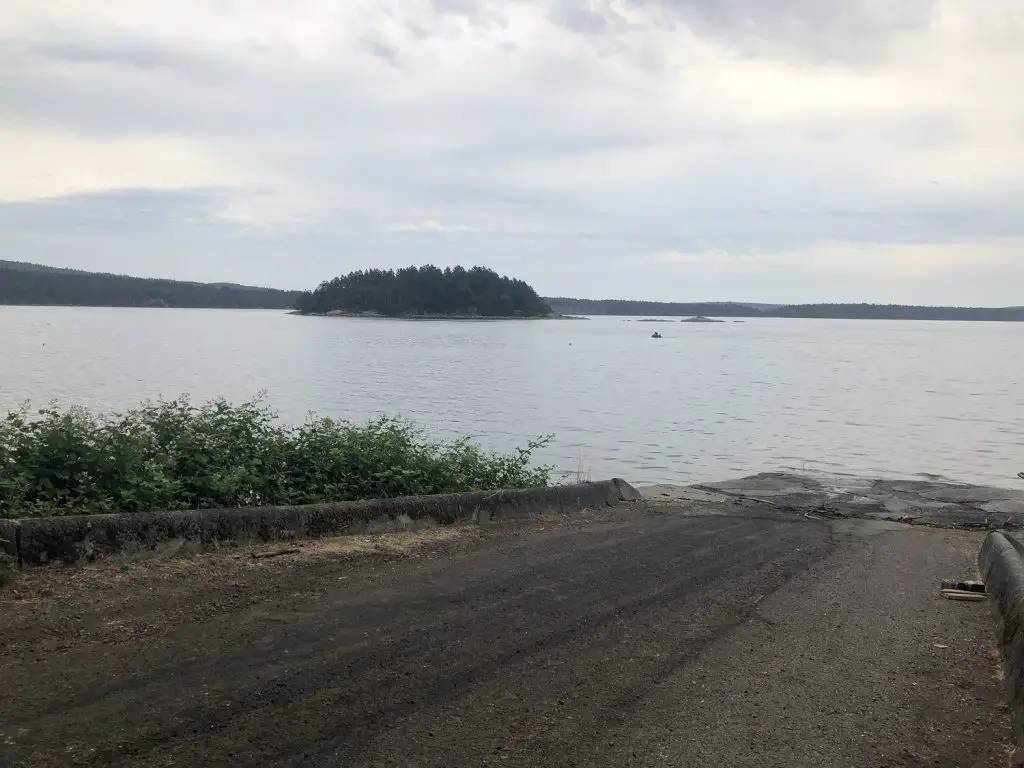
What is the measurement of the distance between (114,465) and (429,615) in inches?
129

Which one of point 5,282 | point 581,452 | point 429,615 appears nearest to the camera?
point 429,615

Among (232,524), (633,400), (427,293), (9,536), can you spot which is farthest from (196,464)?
(427,293)

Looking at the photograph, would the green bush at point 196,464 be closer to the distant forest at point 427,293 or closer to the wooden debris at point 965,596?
the wooden debris at point 965,596

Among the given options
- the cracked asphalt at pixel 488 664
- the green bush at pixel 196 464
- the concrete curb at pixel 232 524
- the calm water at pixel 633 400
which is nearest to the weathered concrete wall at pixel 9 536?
the concrete curb at pixel 232 524

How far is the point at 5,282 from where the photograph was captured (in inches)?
6107

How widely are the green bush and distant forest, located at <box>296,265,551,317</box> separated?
169298mm

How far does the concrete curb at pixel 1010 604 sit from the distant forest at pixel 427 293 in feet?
564

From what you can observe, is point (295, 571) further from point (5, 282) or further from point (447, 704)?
point (5, 282)

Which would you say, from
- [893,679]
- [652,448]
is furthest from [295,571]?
[652,448]

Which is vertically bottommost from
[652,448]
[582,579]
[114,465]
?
[652,448]

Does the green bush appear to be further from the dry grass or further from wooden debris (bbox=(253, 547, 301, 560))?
wooden debris (bbox=(253, 547, 301, 560))

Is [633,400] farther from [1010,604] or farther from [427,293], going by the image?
[427,293]

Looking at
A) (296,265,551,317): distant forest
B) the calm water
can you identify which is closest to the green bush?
the calm water

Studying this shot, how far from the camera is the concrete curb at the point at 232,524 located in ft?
21.2
